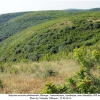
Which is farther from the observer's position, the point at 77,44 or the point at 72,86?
the point at 77,44

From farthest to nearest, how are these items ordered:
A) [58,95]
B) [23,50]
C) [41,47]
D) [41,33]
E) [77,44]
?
[41,33], [23,50], [41,47], [77,44], [58,95]

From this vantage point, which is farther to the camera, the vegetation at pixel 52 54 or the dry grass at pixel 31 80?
the dry grass at pixel 31 80

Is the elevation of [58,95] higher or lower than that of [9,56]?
higher

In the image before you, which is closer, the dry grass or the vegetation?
the vegetation

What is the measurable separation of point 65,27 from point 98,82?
5035cm

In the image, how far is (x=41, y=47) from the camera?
1927 inches

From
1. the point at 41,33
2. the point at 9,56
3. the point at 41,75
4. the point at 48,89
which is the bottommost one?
the point at 9,56

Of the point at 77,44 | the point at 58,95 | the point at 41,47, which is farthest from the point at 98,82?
the point at 41,47

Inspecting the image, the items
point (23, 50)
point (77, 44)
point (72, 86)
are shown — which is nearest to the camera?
point (72, 86)

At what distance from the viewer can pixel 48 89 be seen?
4.06 m

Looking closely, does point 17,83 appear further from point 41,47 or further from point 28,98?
point 41,47

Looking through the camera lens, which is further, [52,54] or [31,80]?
[52,54]

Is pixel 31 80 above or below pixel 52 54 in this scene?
above

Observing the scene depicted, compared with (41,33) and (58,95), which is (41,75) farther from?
(41,33)
